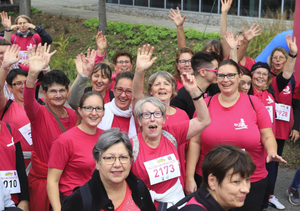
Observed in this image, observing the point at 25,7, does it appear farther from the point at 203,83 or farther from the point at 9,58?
the point at 203,83

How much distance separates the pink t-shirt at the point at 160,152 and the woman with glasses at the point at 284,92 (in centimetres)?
228

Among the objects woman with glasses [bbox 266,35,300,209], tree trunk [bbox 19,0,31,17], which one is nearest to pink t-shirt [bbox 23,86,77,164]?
woman with glasses [bbox 266,35,300,209]

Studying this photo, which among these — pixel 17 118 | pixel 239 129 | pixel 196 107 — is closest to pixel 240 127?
pixel 239 129

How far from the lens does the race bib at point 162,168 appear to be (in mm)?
3125

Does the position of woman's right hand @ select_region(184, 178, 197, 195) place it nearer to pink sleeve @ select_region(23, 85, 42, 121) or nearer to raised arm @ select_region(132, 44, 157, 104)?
raised arm @ select_region(132, 44, 157, 104)

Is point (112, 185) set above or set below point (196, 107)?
below

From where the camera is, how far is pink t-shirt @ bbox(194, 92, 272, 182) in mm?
3541

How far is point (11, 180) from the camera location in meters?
3.50

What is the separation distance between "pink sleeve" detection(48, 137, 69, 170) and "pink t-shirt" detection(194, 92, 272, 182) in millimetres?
1397

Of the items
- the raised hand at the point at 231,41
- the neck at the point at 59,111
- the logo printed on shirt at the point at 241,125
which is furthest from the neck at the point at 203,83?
the neck at the point at 59,111

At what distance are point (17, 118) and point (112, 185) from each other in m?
2.02

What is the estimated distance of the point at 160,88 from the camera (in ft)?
12.7

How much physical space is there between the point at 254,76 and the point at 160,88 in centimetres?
166

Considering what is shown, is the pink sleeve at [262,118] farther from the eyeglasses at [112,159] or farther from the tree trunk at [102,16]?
the tree trunk at [102,16]
